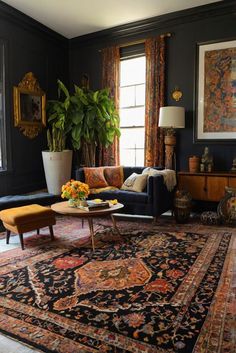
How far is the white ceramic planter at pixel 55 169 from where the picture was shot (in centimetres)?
537

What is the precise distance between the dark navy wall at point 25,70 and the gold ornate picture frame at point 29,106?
0.28ft

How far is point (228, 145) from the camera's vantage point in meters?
4.81

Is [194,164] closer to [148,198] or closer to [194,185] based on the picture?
[194,185]

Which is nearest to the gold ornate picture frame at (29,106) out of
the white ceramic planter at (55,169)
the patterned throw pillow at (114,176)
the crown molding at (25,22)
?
the white ceramic planter at (55,169)

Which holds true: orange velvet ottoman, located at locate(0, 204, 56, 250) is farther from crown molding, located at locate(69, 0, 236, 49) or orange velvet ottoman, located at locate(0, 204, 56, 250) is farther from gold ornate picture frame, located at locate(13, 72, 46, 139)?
crown molding, located at locate(69, 0, 236, 49)

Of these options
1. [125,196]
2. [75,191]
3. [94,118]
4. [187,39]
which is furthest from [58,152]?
[187,39]

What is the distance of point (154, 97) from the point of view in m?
5.27

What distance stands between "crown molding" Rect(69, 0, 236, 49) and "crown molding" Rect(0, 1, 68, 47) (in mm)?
518

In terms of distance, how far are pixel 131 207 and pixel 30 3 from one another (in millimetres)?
3489

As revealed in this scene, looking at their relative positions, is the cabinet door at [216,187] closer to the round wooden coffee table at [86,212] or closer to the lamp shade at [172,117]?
the lamp shade at [172,117]

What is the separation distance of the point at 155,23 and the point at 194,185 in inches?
111

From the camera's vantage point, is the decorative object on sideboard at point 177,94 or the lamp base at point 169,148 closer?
the lamp base at point 169,148

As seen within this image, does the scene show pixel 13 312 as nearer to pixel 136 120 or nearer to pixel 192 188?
pixel 192 188

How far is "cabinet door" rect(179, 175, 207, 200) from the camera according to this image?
4.59 m
